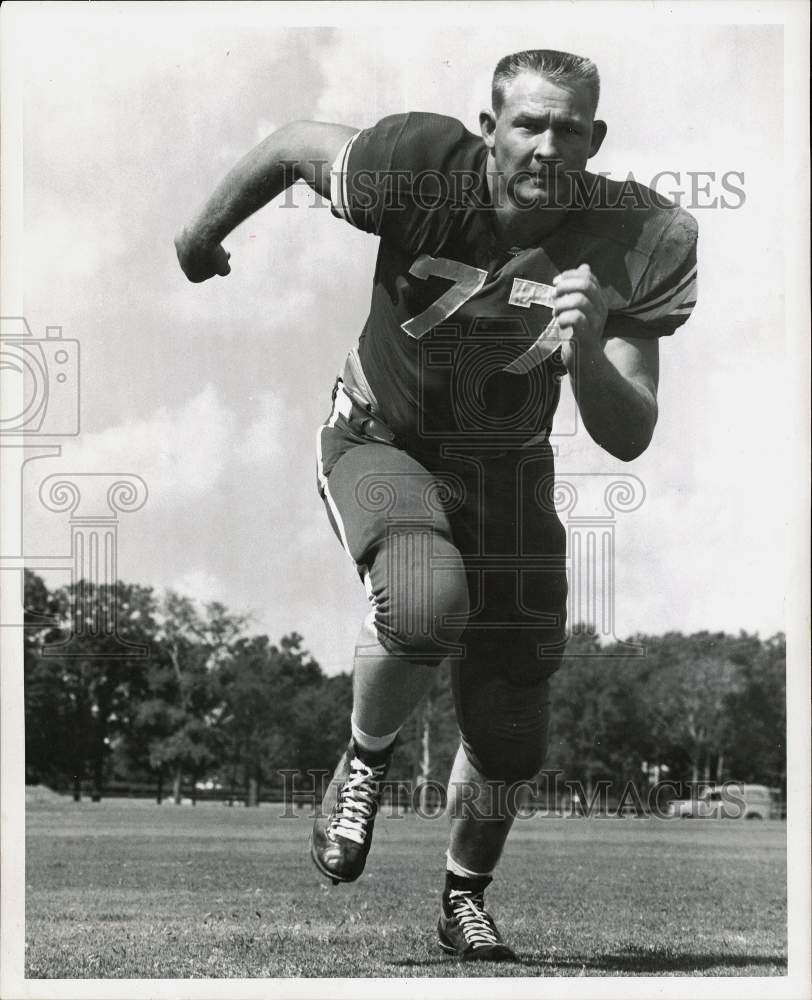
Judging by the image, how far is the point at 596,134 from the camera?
4.56 m

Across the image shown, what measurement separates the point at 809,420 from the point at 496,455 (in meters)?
1.35

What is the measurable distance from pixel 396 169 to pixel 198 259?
848 millimetres

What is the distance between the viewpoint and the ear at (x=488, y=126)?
4488 millimetres

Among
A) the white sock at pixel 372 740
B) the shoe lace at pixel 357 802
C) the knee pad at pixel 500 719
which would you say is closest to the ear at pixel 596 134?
the knee pad at pixel 500 719

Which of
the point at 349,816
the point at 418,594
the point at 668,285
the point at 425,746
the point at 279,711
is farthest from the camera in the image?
the point at 425,746

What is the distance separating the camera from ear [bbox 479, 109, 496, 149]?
449 centimetres

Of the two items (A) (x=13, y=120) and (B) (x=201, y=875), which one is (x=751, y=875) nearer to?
(B) (x=201, y=875)

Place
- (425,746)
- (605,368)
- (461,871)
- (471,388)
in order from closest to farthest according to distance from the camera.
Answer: (605,368) → (471,388) → (461,871) → (425,746)

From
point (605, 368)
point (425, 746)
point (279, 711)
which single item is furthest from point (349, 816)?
point (425, 746)

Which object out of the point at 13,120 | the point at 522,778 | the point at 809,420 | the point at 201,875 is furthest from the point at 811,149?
the point at 201,875

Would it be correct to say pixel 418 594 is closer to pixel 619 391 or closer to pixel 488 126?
pixel 619 391
